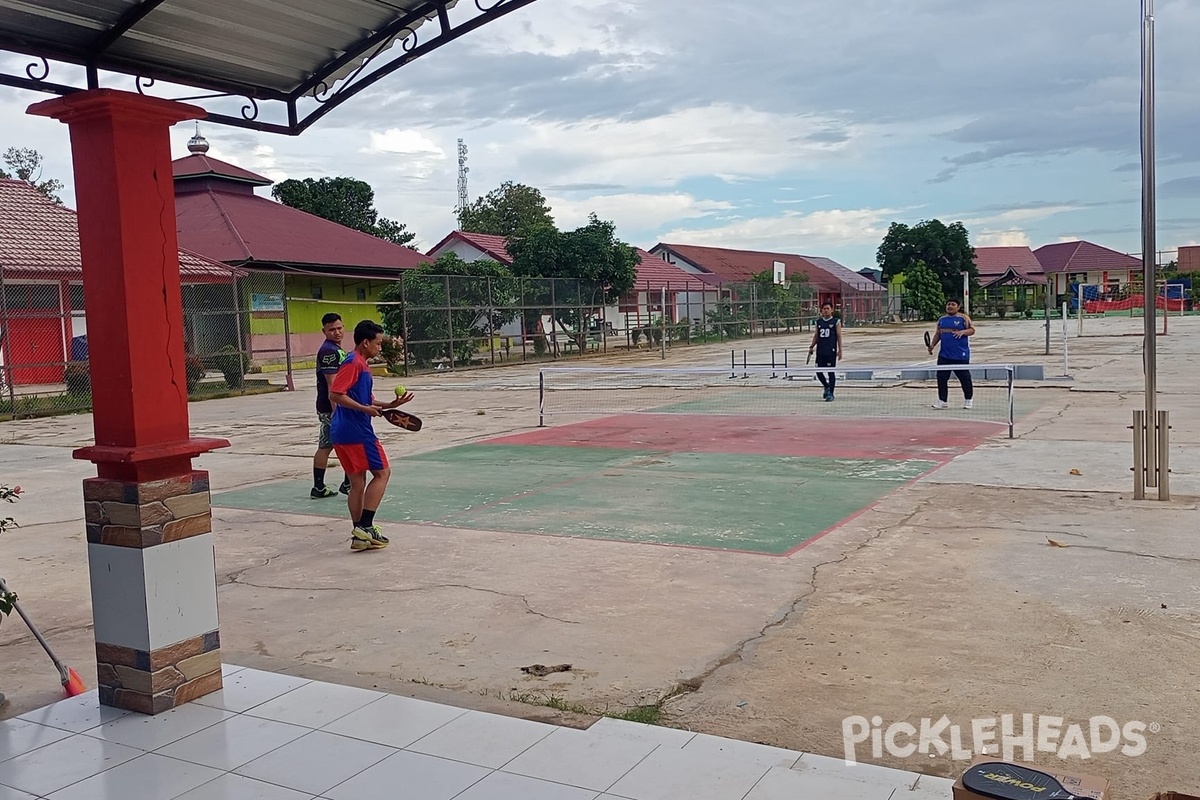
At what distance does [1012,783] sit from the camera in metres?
2.87

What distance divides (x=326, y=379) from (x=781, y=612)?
19.3ft

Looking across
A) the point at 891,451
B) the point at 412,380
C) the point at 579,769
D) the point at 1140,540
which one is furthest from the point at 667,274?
the point at 579,769

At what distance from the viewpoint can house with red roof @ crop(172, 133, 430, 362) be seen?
108 ft

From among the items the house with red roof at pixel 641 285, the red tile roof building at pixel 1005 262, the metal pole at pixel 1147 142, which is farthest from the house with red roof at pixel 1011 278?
the metal pole at pixel 1147 142

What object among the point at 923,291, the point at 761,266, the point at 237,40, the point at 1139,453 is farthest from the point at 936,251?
the point at 237,40

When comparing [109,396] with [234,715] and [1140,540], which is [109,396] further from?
[1140,540]

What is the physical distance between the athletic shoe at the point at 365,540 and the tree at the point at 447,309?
21.3 meters

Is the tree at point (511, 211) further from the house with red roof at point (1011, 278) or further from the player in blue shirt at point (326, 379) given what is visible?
the player in blue shirt at point (326, 379)

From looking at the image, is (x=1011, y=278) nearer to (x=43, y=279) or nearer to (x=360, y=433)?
(x=43, y=279)

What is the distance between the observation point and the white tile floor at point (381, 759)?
385 cm

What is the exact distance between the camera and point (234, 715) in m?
4.70

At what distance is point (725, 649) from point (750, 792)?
1.81 meters

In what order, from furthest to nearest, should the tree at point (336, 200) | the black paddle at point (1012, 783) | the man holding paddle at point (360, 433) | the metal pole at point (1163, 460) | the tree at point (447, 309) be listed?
the tree at point (336, 200) → the tree at point (447, 309) → the metal pole at point (1163, 460) → the man holding paddle at point (360, 433) → the black paddle at point (1012, 783)

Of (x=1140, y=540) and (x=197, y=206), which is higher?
(x=197, y=206)
